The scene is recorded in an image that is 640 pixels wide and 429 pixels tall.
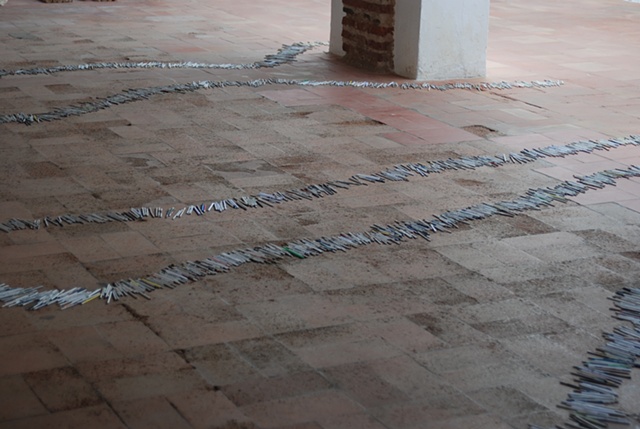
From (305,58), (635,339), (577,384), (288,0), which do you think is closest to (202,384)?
(577,384)

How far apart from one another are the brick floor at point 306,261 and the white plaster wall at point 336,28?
2.51 ft

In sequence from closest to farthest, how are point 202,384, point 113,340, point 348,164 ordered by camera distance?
point 202,384, point 113,340, point 348,164

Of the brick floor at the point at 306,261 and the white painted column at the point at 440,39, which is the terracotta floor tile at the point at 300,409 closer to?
the brick floor at the point at 306,261

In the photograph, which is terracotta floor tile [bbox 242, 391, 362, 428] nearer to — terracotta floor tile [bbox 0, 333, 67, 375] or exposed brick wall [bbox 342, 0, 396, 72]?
terracotta floor tile [bbox 0, 333, 67, 375]

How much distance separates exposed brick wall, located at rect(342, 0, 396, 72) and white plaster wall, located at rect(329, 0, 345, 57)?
73mm

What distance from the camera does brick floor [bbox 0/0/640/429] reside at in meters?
2.60

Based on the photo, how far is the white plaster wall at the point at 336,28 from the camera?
25.1 feet

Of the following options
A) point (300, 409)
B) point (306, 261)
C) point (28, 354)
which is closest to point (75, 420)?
point (28, 354)

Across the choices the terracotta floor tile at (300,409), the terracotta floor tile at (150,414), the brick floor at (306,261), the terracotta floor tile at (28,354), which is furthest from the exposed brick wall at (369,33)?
the terracotta floor tile at (150,414)

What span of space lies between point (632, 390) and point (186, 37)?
6358 mm

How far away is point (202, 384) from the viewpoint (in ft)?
8.64

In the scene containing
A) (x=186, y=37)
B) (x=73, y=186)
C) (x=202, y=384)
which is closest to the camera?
(x=202, y=384)

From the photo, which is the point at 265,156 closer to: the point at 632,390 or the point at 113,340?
the point at 113,340

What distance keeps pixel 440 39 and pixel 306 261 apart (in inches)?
149
